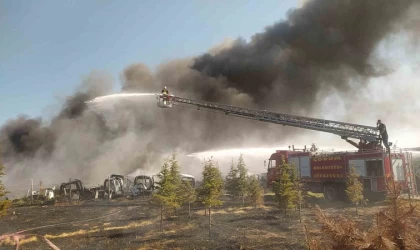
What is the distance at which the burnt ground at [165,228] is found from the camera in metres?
15.4

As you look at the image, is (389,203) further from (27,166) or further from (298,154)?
(27,166)

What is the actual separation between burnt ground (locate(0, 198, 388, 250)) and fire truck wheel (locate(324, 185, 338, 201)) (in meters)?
1.01

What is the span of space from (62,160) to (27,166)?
7583 mm

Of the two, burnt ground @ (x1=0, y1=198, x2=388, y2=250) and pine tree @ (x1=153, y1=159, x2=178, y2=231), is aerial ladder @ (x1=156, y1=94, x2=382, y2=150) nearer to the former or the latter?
burnt ground @ (x1=0, y1=198, x2=388, y2=250)

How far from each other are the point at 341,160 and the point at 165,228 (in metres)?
15.9

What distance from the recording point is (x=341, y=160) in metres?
25.3

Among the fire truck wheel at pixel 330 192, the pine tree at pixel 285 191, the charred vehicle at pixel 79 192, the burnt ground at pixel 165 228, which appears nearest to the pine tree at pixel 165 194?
the burnt ground at pixel 165 228

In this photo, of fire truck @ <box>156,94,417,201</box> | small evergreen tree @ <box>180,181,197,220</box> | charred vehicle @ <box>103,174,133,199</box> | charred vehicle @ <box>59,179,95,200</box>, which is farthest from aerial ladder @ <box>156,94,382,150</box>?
charred vehicle @ <box>59,179,95,200</box>

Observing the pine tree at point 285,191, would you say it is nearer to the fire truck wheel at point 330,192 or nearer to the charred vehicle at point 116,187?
the fire truck wheel at point 330,192

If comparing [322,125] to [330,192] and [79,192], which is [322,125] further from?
[79,192]

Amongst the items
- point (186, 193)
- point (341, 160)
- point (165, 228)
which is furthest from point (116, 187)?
point (341, 160)

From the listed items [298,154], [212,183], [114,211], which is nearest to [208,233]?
[212,183]

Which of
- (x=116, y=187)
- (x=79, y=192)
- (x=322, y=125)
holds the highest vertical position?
(x=322, y=125)

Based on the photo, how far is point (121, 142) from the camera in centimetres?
6925
